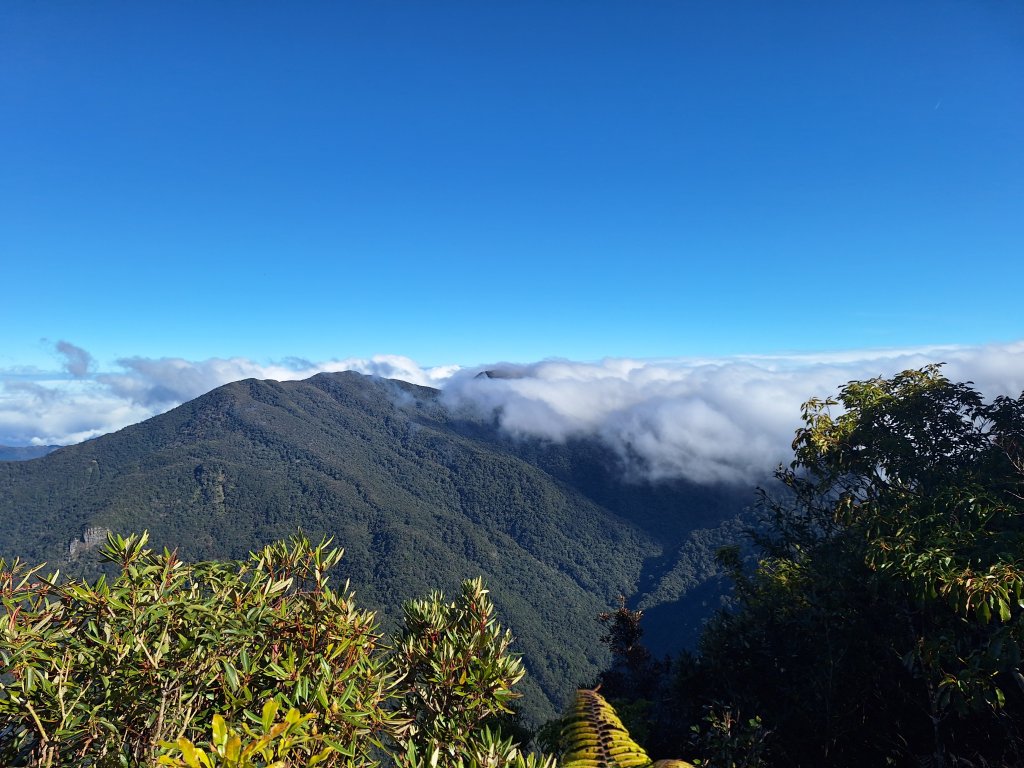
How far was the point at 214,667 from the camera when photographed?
191 inches

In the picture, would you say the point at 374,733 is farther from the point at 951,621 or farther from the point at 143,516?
the point at 143,516

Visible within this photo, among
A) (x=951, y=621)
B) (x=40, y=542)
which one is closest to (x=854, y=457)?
(x=951, y=621)

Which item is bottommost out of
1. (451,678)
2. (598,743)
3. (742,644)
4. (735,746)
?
(742,644)

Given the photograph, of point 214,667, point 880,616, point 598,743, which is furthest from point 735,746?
point 214,667

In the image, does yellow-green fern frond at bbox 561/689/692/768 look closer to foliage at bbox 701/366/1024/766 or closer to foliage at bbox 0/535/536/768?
foliage at bbox 0/535/536/768

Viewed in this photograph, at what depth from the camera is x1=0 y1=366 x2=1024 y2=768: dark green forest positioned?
4.55 m

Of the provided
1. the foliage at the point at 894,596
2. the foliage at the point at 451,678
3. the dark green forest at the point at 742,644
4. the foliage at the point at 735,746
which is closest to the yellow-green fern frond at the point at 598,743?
the dark green forest at the point at 742,644

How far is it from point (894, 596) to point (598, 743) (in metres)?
8.61

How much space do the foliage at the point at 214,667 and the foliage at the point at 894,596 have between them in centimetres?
661

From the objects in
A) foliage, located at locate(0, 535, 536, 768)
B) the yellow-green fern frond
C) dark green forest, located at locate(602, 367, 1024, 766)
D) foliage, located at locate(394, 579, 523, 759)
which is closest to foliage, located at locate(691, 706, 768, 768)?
dark green forest, located at locate(602, 367, 1024, 766)

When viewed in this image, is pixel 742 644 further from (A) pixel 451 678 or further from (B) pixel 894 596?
(A) pixel 451 678

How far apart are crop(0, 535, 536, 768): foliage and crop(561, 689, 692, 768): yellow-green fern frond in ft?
2.80

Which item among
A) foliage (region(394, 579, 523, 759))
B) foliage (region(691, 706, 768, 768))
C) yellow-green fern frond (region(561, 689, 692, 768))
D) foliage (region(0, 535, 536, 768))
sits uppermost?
foliage (region(0, 535, 536, 768))

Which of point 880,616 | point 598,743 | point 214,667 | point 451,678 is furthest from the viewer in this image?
point 880,616
